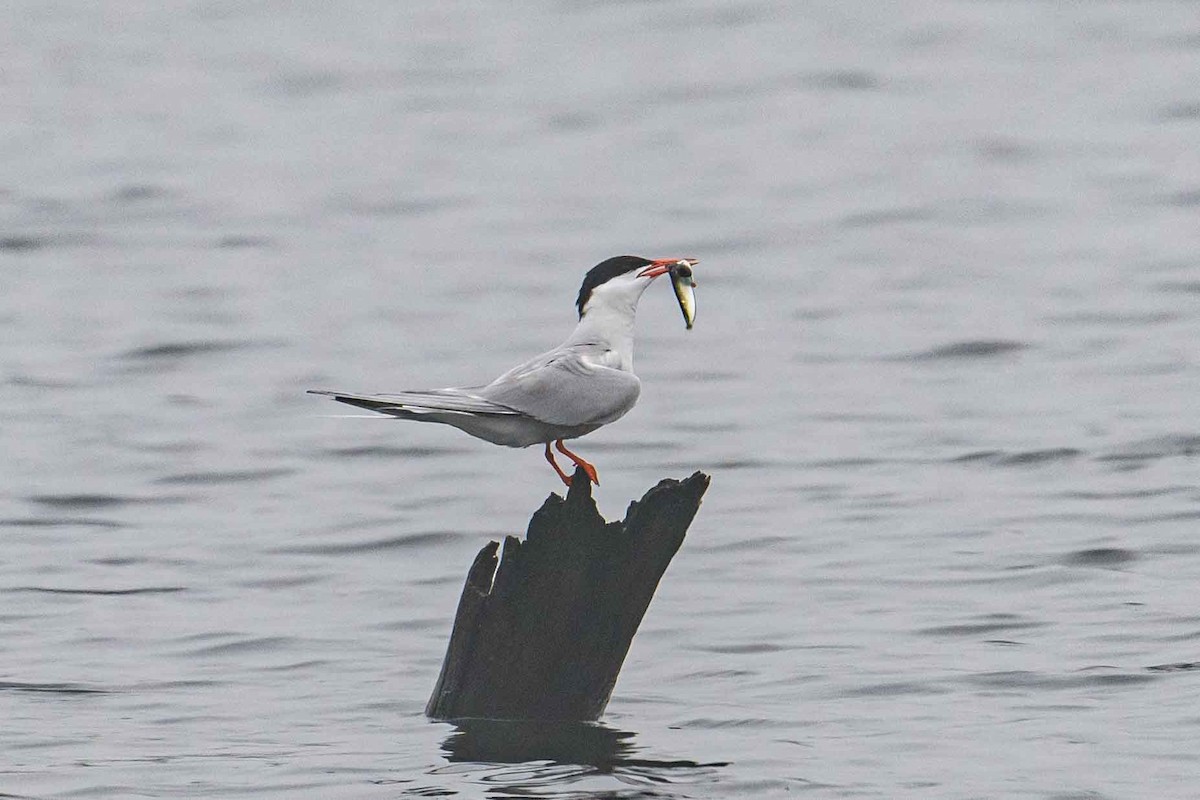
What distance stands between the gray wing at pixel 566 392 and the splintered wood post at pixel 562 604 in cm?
26

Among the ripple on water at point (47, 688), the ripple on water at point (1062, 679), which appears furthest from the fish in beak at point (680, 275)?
the ripple on water at point (47, 688)

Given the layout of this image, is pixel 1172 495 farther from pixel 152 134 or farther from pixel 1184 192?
pixel 152 134

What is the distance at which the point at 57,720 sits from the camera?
11.8 metres

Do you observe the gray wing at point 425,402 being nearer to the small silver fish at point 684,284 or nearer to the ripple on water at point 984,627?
the small silver fish at point 684,284

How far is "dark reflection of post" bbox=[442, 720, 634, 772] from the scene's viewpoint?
1009 centimetres

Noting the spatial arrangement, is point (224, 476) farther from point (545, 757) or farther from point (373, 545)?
point (545, 757)

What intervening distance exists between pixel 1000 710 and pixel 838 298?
15397 mm

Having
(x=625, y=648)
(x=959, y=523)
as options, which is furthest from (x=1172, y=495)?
(x=625, y=648)

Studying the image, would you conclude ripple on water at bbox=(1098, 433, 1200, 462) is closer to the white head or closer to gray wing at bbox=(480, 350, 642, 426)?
the white head

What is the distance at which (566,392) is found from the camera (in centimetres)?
895

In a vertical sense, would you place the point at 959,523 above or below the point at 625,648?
below

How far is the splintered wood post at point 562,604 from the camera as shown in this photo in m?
9.23

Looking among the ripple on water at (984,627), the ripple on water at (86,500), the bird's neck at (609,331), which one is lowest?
the ripple on water at (86,500)

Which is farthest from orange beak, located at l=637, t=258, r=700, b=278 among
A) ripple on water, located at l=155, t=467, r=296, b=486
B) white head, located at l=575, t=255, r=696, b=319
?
ripple on water, located at l=155, t=467, r=296, b=486
